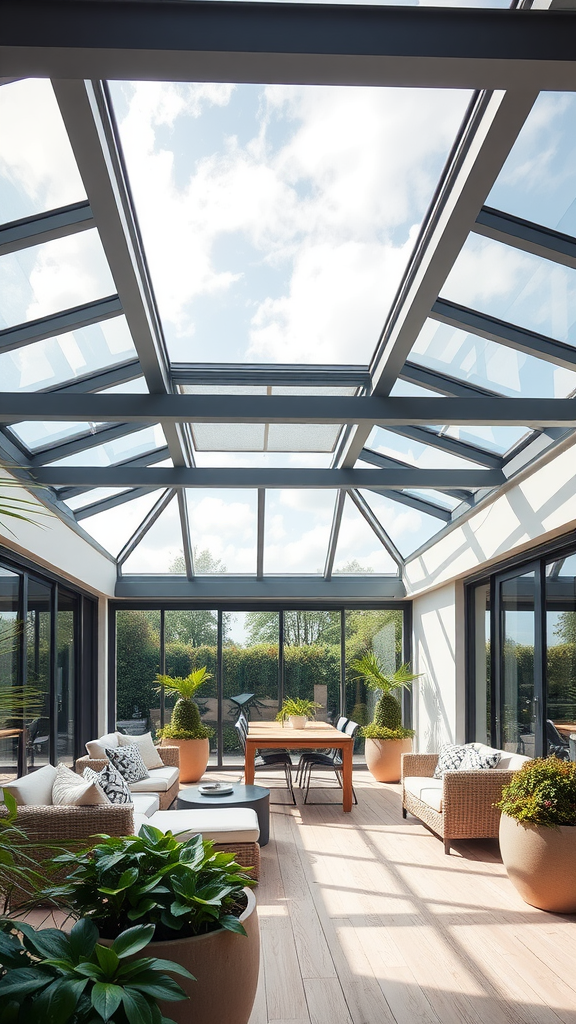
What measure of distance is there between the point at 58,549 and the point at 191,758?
3.88 metres

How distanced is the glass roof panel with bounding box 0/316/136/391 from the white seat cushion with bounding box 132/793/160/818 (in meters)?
3.18

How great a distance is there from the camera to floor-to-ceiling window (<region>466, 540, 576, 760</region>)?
21.2 ft

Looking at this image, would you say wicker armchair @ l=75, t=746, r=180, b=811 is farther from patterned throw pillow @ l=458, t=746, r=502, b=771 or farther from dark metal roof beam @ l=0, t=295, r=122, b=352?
dark metal roof beam @ l=0, t=295, r=122, b=352

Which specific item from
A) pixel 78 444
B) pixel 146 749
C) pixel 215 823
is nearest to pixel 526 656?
pixel 215 823

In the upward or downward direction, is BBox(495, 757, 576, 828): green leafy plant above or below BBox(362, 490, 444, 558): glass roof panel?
Result: below

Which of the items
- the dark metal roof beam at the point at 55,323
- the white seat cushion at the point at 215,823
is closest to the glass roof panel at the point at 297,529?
the white seat cushion at the point at 215,823

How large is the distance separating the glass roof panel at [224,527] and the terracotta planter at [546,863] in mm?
5786

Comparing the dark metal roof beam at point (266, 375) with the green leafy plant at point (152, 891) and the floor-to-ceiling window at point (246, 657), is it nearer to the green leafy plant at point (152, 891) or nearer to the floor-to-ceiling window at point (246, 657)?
the green leafy plant at point (152, 891)

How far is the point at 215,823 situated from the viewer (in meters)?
5.84

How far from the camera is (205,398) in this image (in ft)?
19.0

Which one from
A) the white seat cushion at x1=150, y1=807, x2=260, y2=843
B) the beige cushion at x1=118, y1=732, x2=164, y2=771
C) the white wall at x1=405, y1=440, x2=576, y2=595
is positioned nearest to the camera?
the white seat cushion at x1=150, y1=807, x2=260, y2=843

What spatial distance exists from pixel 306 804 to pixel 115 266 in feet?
22.2

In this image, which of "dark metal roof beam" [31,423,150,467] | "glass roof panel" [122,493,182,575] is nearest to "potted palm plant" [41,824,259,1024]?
"dark metal roof beam" [31,423,150,467]

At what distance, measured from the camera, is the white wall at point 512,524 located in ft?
19.7
